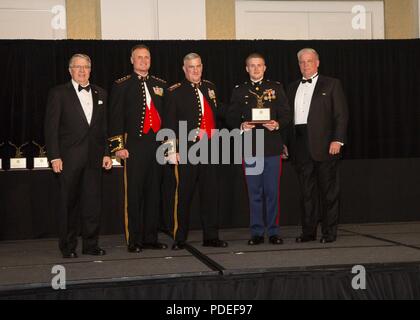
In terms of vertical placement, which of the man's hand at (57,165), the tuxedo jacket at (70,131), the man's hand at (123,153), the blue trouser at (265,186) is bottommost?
the blue trouser at (265,186)

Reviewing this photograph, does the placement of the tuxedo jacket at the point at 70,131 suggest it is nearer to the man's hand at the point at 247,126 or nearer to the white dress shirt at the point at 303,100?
the man's hand at the point at 247,126

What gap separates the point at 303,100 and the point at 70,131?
1.95 m

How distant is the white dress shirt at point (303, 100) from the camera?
5.37 metres

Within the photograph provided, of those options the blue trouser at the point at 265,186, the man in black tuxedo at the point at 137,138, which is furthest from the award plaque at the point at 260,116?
the man in black tuxedo at the point at 137,138

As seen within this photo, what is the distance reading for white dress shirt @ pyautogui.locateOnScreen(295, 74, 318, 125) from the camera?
17.6 feet

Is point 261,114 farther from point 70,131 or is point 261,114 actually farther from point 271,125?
point 70,131

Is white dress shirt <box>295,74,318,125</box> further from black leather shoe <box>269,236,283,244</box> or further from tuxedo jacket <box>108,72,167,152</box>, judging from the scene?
tuxedo jacket <box>108,72,167,152</box>

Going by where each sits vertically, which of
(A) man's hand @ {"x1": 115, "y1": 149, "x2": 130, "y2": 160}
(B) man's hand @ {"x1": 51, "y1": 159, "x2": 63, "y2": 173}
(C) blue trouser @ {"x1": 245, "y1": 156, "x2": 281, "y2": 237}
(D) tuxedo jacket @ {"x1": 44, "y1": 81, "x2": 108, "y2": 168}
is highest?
(D) tuxedo jacket @ {"x1": 44, "y1": 81, "x2": 108, "y2": 168}

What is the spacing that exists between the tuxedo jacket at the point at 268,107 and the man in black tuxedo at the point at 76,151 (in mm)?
1164

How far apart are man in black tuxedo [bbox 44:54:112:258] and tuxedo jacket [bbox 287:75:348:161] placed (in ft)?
5.67

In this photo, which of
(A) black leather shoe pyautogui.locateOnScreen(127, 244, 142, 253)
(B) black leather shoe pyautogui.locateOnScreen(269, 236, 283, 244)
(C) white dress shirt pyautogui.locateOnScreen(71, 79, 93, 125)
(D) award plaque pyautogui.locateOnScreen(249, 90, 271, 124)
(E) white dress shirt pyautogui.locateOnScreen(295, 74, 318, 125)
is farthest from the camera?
(E) white dress shirt pyautogui.locateOnScreen(295, 74, 318, 125)

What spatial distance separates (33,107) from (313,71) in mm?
3467

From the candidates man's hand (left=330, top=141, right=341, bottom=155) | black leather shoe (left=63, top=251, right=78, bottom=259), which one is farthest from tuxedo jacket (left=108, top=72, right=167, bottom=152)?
man's hand (left=330, top=141, right=341, bottom=155)

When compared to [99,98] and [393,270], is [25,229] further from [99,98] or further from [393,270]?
[393,270]
